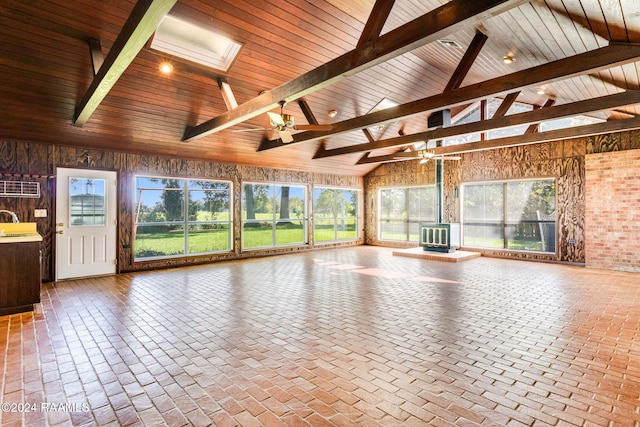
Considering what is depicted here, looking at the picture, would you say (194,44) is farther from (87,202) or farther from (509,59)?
(509,59)

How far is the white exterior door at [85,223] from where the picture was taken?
6152 mm

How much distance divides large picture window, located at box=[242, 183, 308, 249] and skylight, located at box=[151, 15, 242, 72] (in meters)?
4.10

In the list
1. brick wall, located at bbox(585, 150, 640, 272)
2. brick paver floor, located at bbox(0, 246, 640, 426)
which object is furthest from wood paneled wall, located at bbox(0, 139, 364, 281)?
brick wall, located at bbox(585, 150, 640, 272)

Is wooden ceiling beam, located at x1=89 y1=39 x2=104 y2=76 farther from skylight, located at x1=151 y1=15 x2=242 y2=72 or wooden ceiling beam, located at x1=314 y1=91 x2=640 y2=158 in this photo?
wooden ceiling beam, located at x1=314 y1=91 x2=640 y2=158

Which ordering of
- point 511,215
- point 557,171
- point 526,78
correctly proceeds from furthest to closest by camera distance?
point 511,215, point 557,171, point 526,78

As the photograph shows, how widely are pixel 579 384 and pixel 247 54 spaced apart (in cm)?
558

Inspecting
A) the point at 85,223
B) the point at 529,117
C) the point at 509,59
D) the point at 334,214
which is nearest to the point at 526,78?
the point at 509,59

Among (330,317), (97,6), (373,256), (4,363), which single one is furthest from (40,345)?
(373,256)

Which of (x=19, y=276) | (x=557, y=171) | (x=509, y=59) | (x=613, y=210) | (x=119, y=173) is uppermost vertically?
(x=509, y=59)

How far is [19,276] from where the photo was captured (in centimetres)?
420

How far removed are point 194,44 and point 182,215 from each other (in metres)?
4.20

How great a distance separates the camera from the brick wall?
682 centimetres

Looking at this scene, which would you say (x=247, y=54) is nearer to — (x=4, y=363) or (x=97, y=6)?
(x=97, y=6)

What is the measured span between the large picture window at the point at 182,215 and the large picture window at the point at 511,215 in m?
7.10
